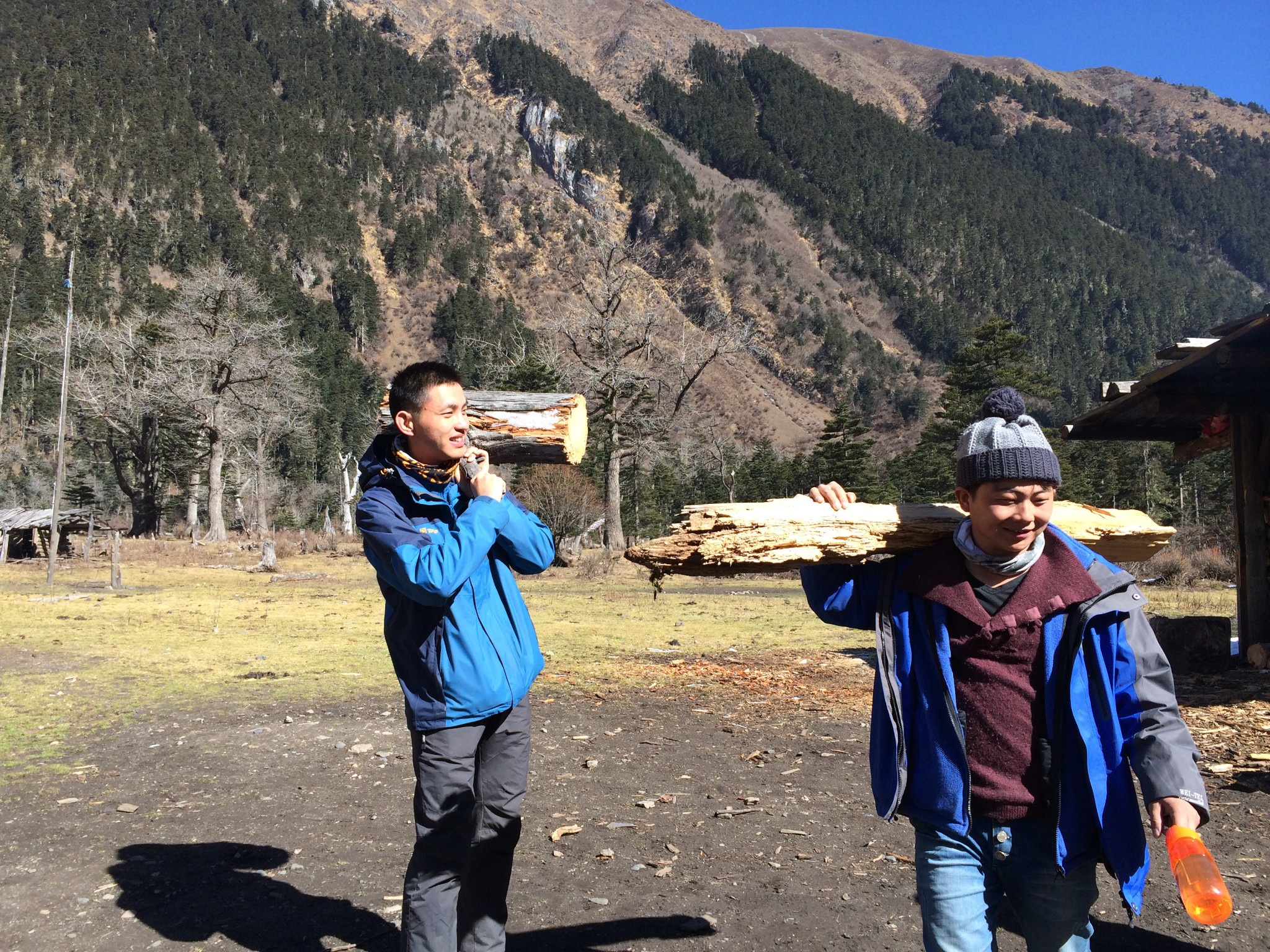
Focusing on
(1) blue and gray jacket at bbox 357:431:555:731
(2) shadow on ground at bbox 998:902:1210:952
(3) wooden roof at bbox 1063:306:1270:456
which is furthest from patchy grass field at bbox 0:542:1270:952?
(3) wooden roof at bbox 1063:306:1270:456

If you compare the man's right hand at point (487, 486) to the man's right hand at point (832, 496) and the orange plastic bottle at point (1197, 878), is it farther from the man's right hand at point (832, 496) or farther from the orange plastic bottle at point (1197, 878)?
the orange plastic bottle at point (1197, 878)

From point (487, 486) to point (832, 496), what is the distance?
1.09 metres

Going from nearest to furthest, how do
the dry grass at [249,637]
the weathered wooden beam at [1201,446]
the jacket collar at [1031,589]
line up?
the jacket collar at [1031,589] → the dry grass at [249,637] → the weathered wooden beam at [1201,446]

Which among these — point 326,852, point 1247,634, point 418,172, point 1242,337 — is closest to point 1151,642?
point 326,852

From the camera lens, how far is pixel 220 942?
3.38 m

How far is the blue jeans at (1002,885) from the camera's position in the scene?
2111mm

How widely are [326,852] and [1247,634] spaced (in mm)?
8968

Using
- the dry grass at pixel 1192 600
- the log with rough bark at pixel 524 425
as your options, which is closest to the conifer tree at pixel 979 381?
the dry grass at pixel 1192 600

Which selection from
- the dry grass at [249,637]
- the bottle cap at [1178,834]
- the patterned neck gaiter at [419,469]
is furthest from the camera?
the dry grass at [249,637]

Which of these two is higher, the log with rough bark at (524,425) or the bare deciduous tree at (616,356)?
the bare deciduous tree at (616,356)

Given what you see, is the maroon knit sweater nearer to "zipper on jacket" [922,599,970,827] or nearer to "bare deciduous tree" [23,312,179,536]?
"zipper on jacket" [922,599,970,827]

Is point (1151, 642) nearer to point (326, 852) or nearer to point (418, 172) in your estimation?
point (326, 852)

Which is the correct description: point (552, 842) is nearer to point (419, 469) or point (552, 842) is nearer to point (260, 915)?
point (260, 915)

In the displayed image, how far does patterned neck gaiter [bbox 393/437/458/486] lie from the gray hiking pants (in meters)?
0.77
